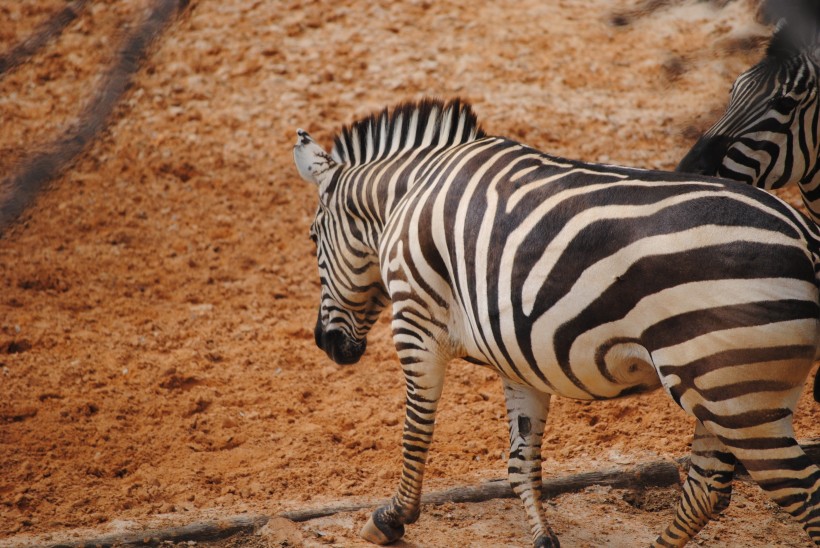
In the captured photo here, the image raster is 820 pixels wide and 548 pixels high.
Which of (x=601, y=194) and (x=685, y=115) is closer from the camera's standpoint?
(x=601, y=194)

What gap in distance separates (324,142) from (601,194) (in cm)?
653

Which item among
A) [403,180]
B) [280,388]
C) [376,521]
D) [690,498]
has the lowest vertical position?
[280,388]

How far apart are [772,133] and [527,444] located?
246 centimetres

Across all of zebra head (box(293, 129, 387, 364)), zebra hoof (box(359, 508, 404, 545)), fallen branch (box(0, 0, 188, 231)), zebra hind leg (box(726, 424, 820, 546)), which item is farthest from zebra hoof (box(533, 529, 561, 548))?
fallen branch (box(0, 0, 188, 231))

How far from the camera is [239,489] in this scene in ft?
17.1

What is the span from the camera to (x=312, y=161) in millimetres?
5246

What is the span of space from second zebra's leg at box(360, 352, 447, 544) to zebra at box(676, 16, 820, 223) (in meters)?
2.12

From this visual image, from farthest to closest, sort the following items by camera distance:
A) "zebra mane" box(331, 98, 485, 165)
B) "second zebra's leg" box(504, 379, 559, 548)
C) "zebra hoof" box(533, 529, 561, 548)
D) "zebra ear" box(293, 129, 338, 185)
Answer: "zebra ear" box(293, 129, 338, 185), "zebra mane" box(331, 98, 485, 165), "second zebra's leg" box(504, 379, 559, 548), "zebra hoof" box(533, 529, 561, 548)

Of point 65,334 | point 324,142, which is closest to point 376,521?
point 65,334

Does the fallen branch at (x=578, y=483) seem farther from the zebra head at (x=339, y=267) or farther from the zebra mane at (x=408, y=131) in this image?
the zebra mane at (x=408, y=131)

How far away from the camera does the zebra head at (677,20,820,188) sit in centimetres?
477

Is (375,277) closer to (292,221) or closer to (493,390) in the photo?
(493,390)

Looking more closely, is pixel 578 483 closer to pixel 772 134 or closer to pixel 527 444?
pixel 527 444

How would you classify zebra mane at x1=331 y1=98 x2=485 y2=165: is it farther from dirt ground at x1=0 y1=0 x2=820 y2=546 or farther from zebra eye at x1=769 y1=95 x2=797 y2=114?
zebra eye at x1=769 y1=95 x2=797 y2=114
